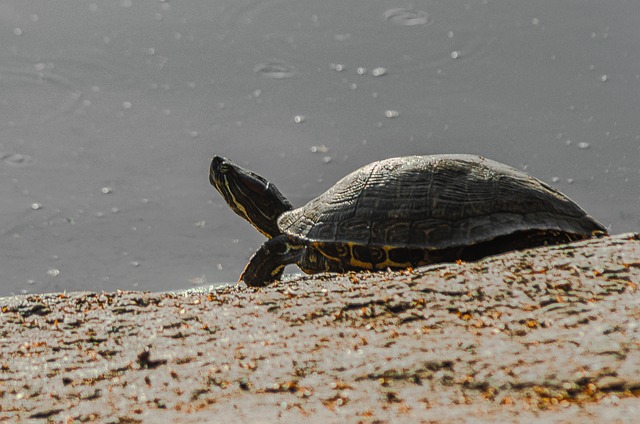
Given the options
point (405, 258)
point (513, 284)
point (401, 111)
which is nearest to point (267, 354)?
point (513, 284)

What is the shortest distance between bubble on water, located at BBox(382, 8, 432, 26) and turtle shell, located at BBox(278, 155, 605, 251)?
13.5 ft

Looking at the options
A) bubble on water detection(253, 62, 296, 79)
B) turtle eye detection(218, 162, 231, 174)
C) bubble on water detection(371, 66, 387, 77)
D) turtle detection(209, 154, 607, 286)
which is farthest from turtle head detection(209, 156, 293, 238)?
bubble on water detection(371, 66, 387, 77)

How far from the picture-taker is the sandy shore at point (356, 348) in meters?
1.81

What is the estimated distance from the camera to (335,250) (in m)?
3.67

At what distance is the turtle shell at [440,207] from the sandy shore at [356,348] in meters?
0.50

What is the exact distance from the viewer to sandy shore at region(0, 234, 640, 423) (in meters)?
1.81

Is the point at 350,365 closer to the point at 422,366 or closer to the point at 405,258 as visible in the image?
the point at 422,366

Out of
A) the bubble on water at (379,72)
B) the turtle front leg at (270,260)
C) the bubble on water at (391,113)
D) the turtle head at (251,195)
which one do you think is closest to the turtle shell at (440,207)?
the turtle front leg at (270,260)

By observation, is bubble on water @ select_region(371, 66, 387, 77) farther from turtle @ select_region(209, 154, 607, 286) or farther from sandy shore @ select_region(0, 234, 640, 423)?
sandy shore @ select_region(0, 234, 640, 423)

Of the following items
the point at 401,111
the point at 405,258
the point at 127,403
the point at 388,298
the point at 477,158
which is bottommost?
the point at 127,403

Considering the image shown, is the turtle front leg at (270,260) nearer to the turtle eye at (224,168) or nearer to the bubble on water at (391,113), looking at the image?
the turtle eye at (224,168)

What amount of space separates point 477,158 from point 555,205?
423 mm

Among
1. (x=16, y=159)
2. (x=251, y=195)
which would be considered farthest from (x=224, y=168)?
(x=16, y=159)

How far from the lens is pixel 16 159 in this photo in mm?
6328
